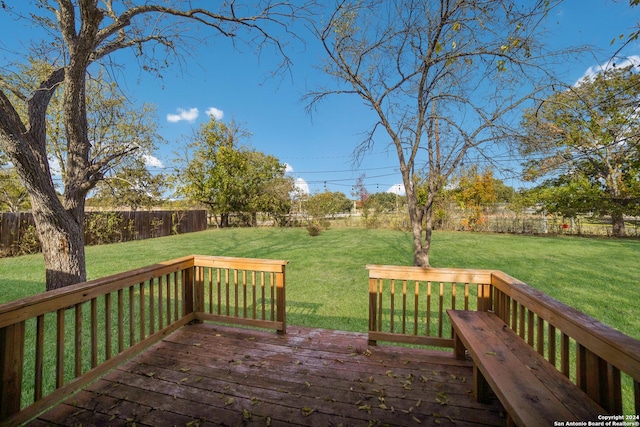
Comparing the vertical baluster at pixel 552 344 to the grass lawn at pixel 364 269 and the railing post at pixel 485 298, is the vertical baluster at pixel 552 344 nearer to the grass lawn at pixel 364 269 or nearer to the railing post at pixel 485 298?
the railing post at pixel 485 298

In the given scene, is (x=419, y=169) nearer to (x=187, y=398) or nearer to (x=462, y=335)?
(x=462, y=335)

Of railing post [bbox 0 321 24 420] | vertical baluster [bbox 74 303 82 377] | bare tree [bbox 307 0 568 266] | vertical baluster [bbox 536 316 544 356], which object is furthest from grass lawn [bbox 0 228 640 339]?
railing post [bbox 0 321 24 420]

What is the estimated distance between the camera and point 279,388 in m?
1.96

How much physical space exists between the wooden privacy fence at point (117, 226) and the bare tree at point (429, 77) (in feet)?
32.2

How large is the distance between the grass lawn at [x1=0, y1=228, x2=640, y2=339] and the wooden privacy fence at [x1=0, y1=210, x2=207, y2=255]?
1.01 metres

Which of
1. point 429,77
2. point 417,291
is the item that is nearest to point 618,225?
point 429,77

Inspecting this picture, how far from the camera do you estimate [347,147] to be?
5.68 meters

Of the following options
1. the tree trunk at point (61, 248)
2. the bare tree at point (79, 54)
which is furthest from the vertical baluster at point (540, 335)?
the tree trunk at point (61, 248)

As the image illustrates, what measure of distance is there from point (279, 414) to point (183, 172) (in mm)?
6157

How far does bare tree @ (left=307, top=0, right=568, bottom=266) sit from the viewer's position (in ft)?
13.3

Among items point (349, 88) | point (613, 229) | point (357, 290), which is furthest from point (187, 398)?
point (613, 229)

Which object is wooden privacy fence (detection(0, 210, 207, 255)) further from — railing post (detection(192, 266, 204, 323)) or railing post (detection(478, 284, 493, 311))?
railing post (detection(478, 284, 493, 311))

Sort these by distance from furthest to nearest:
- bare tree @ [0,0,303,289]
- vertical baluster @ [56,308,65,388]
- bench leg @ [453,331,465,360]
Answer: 1. bare tree @ [0,0,303,289]
2. bench leg @ [453,331,465,360]
3. vertical baluster @ [56,308,65,388]

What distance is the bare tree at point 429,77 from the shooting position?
13.3 ft
